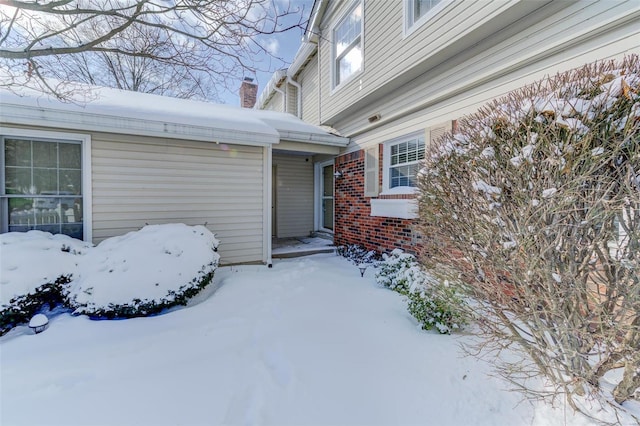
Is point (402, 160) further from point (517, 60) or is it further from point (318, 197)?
point (318, 197)

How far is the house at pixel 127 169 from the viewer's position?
4211 millimetres

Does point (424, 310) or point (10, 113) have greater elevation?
point (10, 113)

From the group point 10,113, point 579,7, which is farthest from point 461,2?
point 10,113

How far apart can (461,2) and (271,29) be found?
9.37 ft

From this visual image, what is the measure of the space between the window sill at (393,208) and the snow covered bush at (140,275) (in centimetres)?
343

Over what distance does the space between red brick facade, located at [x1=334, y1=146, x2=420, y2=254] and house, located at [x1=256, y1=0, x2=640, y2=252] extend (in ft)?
0.09

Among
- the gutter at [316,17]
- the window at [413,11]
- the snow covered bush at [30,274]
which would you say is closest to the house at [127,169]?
the snow covered bush at [30,274]

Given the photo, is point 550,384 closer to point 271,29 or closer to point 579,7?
point 579,7

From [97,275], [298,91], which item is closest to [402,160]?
[97,275]

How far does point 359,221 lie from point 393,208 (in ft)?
5.01

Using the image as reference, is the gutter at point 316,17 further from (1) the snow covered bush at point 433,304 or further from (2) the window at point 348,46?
(1) the snow covered bush at point 433,304

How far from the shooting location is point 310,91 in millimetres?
9312

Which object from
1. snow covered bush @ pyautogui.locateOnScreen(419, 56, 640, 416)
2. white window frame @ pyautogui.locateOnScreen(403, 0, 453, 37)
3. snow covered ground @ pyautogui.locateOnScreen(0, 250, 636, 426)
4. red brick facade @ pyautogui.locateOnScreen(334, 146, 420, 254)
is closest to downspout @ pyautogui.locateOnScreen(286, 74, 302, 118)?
red brick facade @ pyautogui.locateOnScreen(334, 146, 420, 254)

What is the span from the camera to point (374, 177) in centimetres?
642
